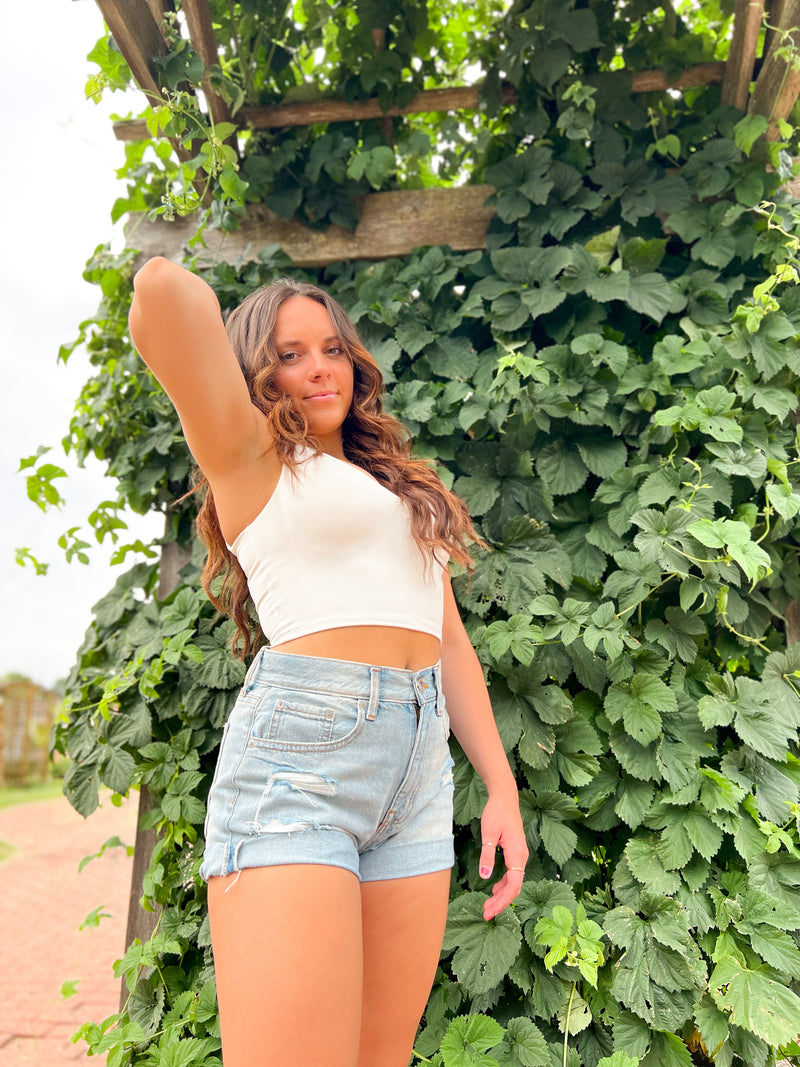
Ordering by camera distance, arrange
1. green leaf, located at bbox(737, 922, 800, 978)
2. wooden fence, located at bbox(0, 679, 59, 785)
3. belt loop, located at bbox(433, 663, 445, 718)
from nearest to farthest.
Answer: belt loop, located at bbox(433, 663, 445, 718)
green leaf, located at bbox(737, 922, 800, 978)
wooden fence, located at bbox(0, 679, 59, 785)

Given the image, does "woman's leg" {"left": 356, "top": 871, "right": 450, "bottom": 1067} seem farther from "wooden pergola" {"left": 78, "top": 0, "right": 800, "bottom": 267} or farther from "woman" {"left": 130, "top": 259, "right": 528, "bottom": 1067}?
"wooden pergola" {"left": 78, "top": 0, "right": 800, "bottom": 267}

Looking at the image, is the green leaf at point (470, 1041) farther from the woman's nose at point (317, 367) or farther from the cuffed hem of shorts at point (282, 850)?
the woman's nose at point (317, 367)

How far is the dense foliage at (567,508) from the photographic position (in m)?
1.47

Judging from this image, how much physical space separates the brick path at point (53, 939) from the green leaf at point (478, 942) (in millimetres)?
870

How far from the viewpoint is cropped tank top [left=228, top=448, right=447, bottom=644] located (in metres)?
0.96

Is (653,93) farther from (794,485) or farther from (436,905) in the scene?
(436,905)

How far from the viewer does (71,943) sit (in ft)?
12.7

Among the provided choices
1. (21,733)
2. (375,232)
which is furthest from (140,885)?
(21,733)

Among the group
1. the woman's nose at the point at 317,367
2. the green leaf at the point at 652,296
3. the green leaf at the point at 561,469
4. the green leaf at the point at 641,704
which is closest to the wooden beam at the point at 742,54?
the green leaf at the point at 652,296

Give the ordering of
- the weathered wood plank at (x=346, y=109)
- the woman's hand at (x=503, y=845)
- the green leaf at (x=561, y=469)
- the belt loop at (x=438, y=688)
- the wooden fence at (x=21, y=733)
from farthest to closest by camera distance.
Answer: the wooden fence at (x=21, y=733) < the weathered wood plank at (x=346, y=109) < the green leaf at (x=561, y=469) < the woman's hand at (x=503, y=845) < the belt loop at (x=438, y=688)

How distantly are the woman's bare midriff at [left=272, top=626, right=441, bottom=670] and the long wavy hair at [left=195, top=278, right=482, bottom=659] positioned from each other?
15 centimetres

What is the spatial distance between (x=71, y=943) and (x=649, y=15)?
468 cm

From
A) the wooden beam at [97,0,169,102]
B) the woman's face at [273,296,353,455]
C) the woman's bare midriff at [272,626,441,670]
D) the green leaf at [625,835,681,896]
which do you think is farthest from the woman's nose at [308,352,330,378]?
the green leaf at [625,835,681,896]

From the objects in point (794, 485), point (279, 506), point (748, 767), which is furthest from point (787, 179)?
point (279, 506)
